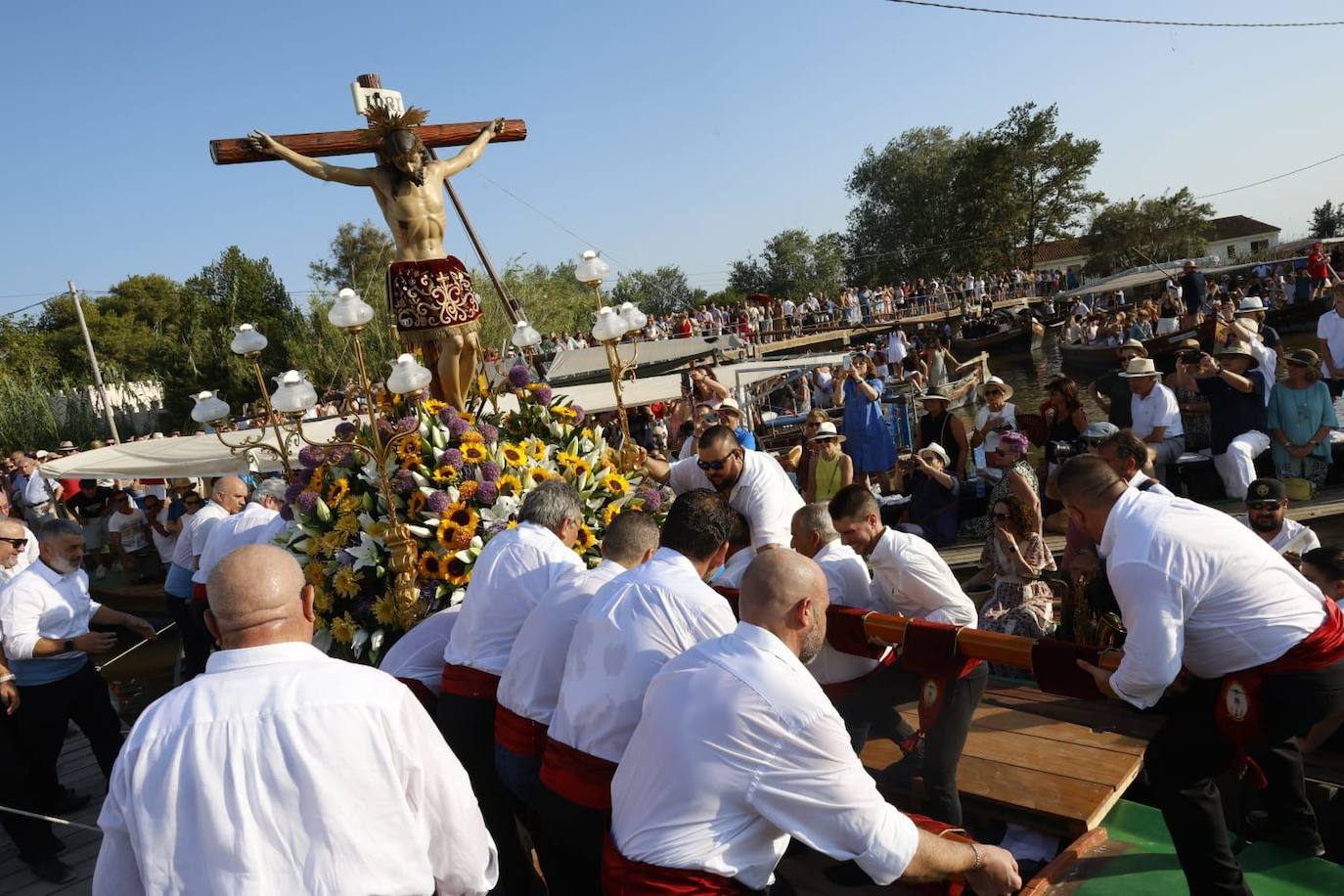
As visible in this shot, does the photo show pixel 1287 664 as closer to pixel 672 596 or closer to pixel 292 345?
pixel 672 596

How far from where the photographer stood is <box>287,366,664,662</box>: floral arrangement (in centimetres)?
468

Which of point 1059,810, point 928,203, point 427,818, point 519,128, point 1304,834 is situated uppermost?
point 928,203

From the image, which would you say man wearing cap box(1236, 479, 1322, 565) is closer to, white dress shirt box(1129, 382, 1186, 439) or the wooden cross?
white dress shirt box(1129, 382, 1186, 439)

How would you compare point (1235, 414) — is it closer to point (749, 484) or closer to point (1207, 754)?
point (749, 484)

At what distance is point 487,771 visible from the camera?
366cm

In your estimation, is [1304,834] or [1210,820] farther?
[1304,834]

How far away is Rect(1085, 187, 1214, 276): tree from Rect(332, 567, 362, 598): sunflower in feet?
208

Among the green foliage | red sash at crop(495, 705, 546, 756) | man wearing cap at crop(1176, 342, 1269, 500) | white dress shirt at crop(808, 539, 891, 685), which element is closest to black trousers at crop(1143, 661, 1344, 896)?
white dress shirt at crop(808, 539, 891, 685)

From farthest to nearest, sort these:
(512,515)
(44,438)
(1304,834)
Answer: (44,438) → (512,515) → (1304,834)

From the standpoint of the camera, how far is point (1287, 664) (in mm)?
2824

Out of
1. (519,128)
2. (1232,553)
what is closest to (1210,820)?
(1232,553)

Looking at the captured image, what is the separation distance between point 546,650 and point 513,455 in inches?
77.9

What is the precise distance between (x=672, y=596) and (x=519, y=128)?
473 cm

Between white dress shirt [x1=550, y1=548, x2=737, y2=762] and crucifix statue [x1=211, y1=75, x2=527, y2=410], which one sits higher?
crucifix statue [x1=211, y1=75, x2=527, y2=410]
